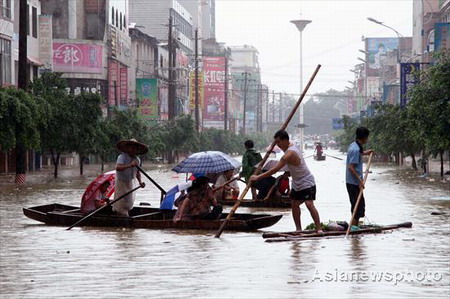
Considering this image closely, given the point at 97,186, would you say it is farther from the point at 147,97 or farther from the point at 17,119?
the point at 147,97

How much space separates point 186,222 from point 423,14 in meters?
82.2

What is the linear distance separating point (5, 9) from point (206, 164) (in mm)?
32912

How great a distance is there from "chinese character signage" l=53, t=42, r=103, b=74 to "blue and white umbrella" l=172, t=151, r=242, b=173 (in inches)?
2166

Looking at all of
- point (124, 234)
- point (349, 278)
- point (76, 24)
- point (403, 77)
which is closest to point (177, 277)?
point (349, 278)

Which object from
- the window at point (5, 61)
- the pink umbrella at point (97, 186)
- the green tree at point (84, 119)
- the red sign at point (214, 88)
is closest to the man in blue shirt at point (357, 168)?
the pink umbrella at point (97, 186)

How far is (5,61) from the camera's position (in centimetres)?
5203

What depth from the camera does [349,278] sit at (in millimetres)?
12133

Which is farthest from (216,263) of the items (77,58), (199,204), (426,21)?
(426,21)

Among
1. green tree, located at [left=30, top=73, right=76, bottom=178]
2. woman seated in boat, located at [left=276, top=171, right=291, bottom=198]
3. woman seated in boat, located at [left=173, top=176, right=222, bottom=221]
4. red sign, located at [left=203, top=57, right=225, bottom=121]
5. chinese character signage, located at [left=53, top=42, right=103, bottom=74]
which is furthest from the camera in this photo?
red sign, located at [left=203, top=57, right=225, bottom=121]

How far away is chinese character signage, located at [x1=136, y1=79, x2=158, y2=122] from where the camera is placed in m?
91.2

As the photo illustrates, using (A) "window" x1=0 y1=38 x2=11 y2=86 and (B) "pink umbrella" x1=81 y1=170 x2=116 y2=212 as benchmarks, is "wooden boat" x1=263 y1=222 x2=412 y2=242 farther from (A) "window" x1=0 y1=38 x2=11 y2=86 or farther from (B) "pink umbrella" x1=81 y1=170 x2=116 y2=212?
(A) "window" x1=0 y1=38 x2=11 y2=86

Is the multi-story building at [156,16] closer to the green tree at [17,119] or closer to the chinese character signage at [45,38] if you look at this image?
the chinese character signage at [45,38]

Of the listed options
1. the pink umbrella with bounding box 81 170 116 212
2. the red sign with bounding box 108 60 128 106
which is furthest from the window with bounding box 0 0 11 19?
the pink umbrella with bounding box 81 170 116 212

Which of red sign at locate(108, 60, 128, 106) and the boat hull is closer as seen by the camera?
the boat hull
